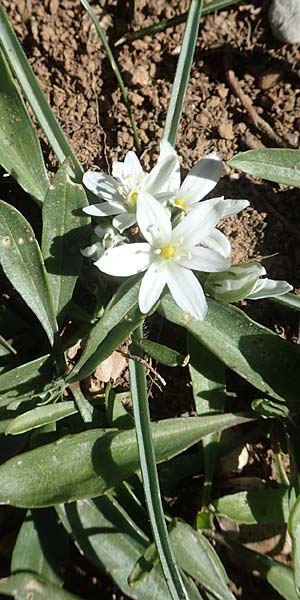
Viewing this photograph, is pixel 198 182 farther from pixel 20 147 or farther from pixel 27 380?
pixel 27 380

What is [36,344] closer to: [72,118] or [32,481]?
[32,481]

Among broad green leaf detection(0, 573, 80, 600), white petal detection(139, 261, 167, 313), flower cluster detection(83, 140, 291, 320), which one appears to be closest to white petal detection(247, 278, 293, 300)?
flower cluster detection(83, 140, 291, 320)

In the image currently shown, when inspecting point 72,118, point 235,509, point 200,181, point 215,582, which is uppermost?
point 72,118

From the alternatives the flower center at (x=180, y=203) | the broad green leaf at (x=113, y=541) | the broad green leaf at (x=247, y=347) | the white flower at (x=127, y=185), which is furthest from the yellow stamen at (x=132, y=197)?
the broad green leaf at (x=113, y=541)

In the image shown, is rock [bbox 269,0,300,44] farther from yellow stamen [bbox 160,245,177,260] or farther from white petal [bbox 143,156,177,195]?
yellow stamen [bbox 160,245,177,260]

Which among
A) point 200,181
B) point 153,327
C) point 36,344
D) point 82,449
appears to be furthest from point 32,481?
point 200,181
